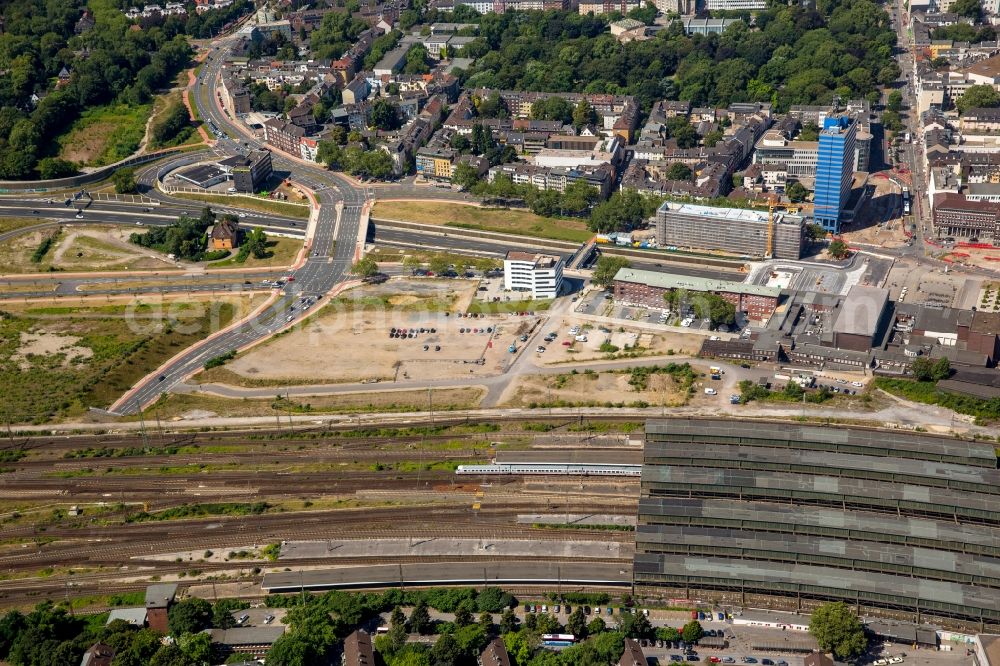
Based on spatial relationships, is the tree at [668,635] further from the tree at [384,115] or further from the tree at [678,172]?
the tree at [384,115]

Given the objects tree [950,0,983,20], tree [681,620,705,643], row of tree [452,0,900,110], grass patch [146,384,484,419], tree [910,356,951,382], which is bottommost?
tree [681,620,705,643]

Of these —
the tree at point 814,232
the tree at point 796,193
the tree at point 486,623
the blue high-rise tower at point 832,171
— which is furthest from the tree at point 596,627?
the tree at point 796,193

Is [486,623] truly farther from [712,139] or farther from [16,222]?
[16,222]

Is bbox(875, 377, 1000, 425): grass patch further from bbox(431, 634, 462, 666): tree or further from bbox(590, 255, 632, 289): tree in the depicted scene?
bbox(431, 634, 462, 666): tree

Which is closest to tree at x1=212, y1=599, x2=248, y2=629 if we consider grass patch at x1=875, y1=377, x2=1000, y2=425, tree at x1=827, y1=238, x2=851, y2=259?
grass patch at x1=875, y1=377, x2=1000, y2=425

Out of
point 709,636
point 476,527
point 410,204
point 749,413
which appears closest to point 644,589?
point 709,636

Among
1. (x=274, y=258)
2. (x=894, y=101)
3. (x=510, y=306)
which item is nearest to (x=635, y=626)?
(x=510, y=306)
